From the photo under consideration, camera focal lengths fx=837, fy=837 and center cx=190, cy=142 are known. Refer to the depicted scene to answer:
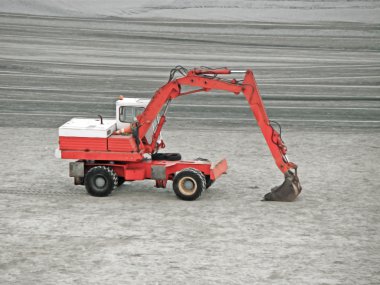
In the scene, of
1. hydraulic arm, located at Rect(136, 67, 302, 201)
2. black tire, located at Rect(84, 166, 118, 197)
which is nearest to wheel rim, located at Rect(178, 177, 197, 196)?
hydraulic arm, located at Rect(136, 67, 302, 201)

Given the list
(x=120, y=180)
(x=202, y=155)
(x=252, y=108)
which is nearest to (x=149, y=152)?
(x=120, y=180)

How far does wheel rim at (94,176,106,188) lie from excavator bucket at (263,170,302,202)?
3.73 m

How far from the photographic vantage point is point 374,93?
35.4 m

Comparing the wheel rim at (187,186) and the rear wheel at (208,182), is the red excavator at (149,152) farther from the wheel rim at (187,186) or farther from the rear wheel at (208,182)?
the rear wheel at (208,182)

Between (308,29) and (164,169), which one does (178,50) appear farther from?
(164,169)

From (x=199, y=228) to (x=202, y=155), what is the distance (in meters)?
6.97

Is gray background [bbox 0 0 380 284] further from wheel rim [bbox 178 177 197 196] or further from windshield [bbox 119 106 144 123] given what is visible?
windshield [bbox 119 106 144 123]

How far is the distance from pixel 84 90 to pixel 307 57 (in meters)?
15.2

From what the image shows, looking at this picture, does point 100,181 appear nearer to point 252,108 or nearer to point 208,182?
point 208,182

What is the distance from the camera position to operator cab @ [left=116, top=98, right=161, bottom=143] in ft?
65.0

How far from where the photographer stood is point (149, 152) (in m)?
19.7

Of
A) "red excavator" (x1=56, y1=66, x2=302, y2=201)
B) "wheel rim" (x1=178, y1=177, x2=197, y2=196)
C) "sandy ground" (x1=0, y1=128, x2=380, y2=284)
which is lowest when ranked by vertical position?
"sandy ground" (x1=0, y1=128, x2=380, y2=284)

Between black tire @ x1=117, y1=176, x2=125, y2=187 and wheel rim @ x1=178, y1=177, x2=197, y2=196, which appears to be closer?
wheel rim @ x1=178, y1=177, x2=197, y2=196

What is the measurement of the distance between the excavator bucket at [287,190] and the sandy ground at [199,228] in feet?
0.79
